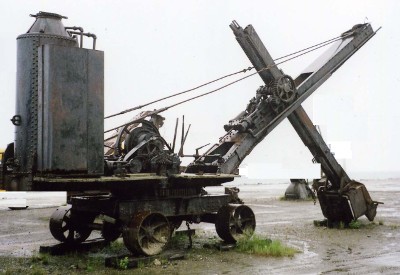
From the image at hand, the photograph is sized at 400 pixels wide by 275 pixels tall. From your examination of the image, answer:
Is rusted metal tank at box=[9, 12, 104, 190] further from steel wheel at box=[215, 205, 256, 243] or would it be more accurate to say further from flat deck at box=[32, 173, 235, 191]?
steel wheel at box=[215, 205, 256, 243]

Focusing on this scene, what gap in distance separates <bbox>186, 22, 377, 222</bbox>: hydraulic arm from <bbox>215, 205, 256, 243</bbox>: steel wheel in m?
0.83

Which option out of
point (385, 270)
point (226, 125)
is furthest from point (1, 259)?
point (385, 270)

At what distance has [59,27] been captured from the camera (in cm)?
805

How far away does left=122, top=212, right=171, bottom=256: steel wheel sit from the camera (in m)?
8.39

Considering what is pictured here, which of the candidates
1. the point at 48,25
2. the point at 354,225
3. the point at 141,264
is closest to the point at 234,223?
the point at 141,264

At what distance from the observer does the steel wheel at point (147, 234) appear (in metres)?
8.39

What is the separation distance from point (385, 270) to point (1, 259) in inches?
272

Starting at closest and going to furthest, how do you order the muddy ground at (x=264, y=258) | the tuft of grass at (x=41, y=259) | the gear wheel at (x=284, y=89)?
the muddy ground at (x=264, y=258), the tuft of grass at (x=41, y=259), the gear wheel at (x=284, y=89)

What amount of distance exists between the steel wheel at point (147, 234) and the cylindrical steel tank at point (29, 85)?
2.00 meters

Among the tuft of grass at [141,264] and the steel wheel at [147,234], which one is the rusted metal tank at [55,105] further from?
the tuft of grass at [141,264]

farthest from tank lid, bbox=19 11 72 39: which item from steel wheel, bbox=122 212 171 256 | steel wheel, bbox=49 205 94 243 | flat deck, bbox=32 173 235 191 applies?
steel wheel, bbox=49 205 94 243

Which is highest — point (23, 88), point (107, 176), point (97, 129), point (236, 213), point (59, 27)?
point (59, 27)

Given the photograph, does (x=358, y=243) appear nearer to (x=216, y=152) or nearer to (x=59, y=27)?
(x=216, y=152)

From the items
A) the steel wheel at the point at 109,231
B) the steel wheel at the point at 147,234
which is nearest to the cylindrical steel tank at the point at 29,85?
the steel wheel at the point at 147,234
